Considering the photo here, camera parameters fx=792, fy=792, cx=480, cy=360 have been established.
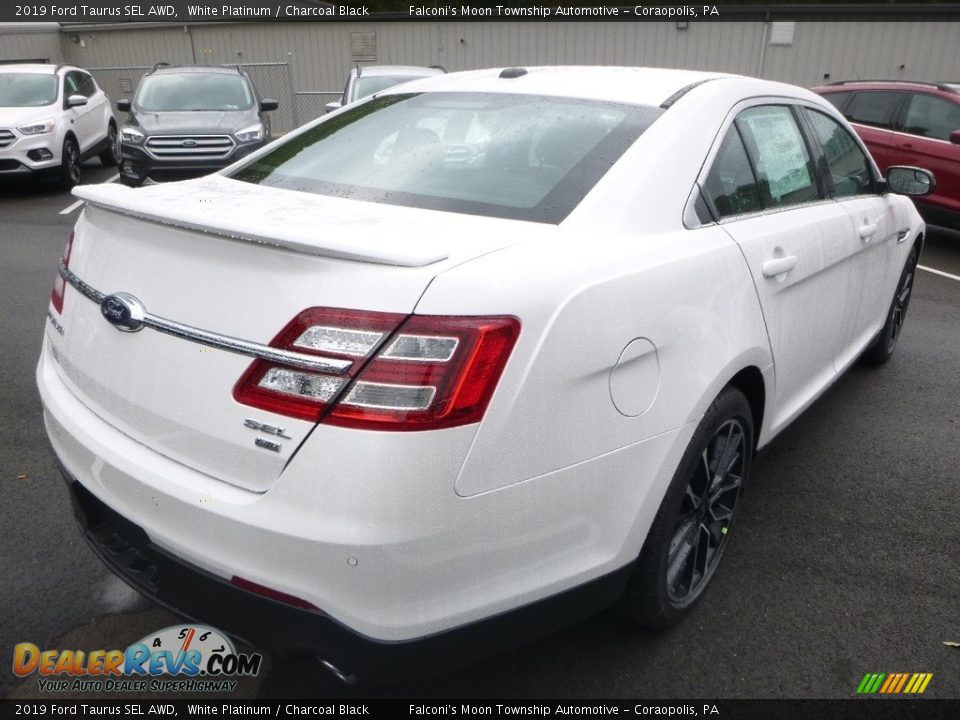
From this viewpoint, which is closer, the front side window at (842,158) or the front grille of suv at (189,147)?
the front side window at (842,158)

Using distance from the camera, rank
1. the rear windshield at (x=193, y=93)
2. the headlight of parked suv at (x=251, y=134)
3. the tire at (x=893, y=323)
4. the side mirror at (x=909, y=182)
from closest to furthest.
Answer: the side mirror at (x=909, y=182)
the tire at (x=893, y=323)
the headlight of parked suv at (x=251, y=134)
the rear windshield at (x=193, y=93)

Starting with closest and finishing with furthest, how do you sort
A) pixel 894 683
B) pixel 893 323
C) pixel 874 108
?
pixel 894 683 → pixel 893 323 → pixel 874 108

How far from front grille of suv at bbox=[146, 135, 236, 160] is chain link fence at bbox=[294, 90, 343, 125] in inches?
330

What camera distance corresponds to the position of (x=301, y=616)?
1.69 metres

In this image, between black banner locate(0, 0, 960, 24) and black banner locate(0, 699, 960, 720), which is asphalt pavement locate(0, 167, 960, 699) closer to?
black banner locate(0, 699, 960, 720)

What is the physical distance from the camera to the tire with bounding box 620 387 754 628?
85.5 inches

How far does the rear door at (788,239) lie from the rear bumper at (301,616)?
3.62ft

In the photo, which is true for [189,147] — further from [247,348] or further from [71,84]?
[247,348]

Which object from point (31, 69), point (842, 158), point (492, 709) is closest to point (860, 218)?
point (842, 158)

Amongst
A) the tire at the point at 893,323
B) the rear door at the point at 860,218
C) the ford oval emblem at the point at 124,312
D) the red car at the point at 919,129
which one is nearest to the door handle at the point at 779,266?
the rear door at the point at 860,218

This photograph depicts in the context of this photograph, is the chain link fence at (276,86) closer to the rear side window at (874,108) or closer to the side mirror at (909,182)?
the rear side window at (874,108)

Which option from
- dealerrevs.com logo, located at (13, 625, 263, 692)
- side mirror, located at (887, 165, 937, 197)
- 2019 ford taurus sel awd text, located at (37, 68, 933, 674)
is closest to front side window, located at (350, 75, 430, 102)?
side mirror, located at (887, 165, 937, 197)

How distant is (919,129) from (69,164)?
35.2 feet

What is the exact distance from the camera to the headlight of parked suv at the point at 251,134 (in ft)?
32.9
